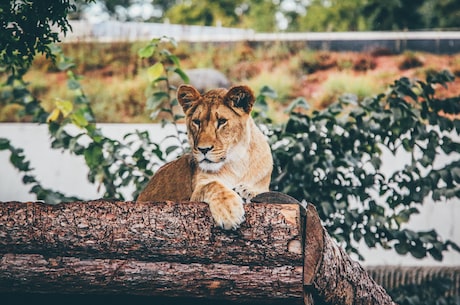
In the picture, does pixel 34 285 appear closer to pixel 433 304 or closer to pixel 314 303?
pixel 314 303

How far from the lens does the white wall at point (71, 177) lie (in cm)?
772

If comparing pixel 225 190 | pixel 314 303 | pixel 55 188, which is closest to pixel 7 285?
pixel 225 190

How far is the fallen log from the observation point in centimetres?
332

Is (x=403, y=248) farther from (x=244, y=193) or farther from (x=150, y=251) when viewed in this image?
(x=150, y=251)

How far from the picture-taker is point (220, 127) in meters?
3.98

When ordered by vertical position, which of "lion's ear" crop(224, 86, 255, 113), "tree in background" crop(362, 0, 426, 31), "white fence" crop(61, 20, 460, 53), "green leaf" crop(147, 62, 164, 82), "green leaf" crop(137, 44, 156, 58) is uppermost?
"tree in background" crop(362, 0, 426, 31)

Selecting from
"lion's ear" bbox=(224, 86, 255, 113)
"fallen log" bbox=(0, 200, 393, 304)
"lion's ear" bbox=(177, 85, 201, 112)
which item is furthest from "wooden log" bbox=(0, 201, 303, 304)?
"lion's ear" bbox=(177, 85, 201, 112)

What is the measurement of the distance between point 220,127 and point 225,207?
737mm

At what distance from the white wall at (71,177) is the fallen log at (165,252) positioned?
174 inches

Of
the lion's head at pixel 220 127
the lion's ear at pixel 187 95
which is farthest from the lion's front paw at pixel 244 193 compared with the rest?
the lion's ear at pixel 187 95

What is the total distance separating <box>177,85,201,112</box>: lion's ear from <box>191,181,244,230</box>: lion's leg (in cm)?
73

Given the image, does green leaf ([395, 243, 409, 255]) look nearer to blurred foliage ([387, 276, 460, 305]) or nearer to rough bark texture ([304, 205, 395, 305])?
blurred foliage ([387, 276, 460, 305])

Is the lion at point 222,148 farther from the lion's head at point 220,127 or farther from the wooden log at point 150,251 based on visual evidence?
the wooden log at point 150,251

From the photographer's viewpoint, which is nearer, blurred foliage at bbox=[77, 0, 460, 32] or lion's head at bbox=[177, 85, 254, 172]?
lion's head at bbox=[177, 85, 254, 172]
